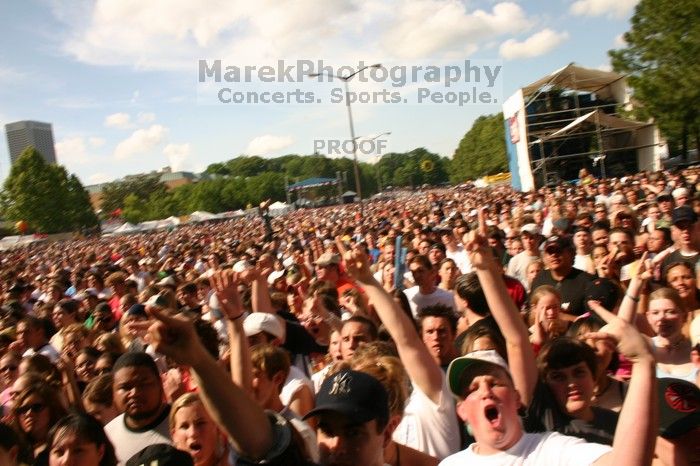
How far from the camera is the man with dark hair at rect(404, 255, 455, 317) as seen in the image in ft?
20.2

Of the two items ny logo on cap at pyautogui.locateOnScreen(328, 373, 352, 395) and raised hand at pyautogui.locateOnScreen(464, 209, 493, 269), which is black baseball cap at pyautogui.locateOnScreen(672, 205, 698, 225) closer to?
raised hand at pyautogui.locateOnScreen(464, 209, 493, 269)

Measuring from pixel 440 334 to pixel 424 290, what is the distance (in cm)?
255

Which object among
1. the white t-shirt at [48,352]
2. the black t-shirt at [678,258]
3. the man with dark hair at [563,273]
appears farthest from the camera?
the white t-shirt at [48,352]

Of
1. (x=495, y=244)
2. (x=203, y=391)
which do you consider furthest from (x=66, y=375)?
(x=495, y=244)

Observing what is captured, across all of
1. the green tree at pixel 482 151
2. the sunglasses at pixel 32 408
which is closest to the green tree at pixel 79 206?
the green tree at pixel 482 151

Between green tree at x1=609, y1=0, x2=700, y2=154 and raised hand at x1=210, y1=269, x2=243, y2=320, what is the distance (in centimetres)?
3703

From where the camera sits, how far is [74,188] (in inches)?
3103

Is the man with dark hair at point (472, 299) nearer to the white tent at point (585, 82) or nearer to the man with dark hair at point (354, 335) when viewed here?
the man with dark hair at point (354, 335)

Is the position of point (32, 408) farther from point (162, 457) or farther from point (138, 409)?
point (162, 457)

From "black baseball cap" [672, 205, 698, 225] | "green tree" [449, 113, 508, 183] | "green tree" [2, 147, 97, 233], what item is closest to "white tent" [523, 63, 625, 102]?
"black baseball cap" [672, 205, 698, 225]

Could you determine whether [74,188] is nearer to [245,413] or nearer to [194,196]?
[194,196]

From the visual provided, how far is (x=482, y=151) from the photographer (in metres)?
91.8

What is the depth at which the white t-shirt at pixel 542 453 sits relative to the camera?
2.05 m

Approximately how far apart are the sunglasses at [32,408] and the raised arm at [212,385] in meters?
2.50
